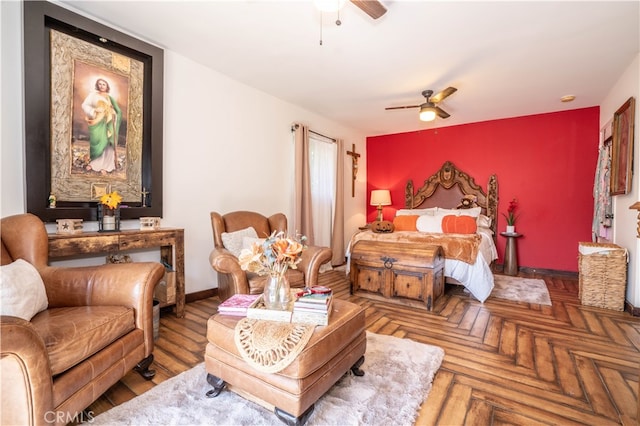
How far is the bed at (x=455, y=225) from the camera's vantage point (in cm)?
339

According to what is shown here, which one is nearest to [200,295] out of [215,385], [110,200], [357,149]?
[110,200]

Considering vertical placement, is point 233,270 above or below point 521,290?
above

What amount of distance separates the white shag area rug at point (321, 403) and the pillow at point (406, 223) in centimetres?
294

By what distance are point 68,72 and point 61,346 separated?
7.15 feet

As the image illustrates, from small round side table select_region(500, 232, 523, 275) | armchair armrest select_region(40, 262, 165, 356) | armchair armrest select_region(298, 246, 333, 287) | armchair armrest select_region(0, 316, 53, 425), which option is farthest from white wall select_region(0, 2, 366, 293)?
small round side table select_region(500, 232, 523, 275)

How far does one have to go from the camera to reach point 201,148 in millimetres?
3293

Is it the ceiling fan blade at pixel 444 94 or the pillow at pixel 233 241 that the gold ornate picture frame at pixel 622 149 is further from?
the pillow at pixel 233 241

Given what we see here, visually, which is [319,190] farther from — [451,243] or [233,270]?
[233,270]

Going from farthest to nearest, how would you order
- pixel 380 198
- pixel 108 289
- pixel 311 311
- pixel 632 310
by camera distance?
1. pixel 380 198
2. pixel 632 310
3. pixel 108 289
4. pixel 311 311

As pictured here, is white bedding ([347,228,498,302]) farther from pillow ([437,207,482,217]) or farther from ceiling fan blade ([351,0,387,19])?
ceiling fan blade ([351,0,387,19])

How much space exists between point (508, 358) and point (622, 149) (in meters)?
2.90

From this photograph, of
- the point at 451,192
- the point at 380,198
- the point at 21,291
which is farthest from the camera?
the point at 380,198

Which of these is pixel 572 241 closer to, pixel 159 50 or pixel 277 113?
pixel 277 113

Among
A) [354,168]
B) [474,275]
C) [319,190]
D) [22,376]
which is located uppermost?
[354,168]
